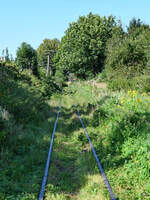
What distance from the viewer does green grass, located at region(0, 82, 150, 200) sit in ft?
16.7

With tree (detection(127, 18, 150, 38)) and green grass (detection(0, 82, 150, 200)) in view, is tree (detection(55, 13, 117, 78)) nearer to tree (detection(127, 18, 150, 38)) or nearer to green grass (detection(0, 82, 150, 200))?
tree (detection(127, 18, 150, 38))

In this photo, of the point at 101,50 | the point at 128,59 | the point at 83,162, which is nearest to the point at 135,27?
the point at 101,50

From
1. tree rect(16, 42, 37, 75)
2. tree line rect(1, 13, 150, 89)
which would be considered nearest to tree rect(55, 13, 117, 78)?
tree line rect(1, 13, 150, 89)

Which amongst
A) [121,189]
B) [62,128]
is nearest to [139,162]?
[121,189]

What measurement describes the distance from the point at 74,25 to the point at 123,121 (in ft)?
130

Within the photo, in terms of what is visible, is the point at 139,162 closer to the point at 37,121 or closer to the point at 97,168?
the point at 97,168

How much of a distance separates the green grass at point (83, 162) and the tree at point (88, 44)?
3156cm

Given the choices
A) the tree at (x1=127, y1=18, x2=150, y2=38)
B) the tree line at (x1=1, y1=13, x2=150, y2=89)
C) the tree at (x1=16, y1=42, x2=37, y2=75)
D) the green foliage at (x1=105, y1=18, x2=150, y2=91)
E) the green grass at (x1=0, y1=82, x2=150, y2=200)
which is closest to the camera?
the green grass at (x1=0, y1=82, x2=150, y2=200)

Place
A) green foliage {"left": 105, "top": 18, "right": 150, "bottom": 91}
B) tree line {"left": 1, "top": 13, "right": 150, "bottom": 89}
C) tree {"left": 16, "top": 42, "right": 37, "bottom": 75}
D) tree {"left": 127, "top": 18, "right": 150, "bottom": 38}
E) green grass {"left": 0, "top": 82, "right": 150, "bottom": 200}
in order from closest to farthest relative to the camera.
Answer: green grass {"left": 0, "top": 82, "right": 150, "bottom": 200} → green foliage {"left": 105, "top": 18, "right": 150, "bottom": 91} → tree line {"left": 1, "top": 13, "right": 150, "bottom": 89} → tree {"left": 16, "top": 42, "right": 37, "bottom": 75} → tree {"left": 127, "top": 18, "right": 150, "bottom": 38}

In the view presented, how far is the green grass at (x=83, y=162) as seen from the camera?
16.7 feet

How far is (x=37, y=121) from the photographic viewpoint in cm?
1203

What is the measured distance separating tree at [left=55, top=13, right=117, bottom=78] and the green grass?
31565mm

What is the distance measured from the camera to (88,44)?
1596 inches

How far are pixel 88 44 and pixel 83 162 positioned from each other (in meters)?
35.9
